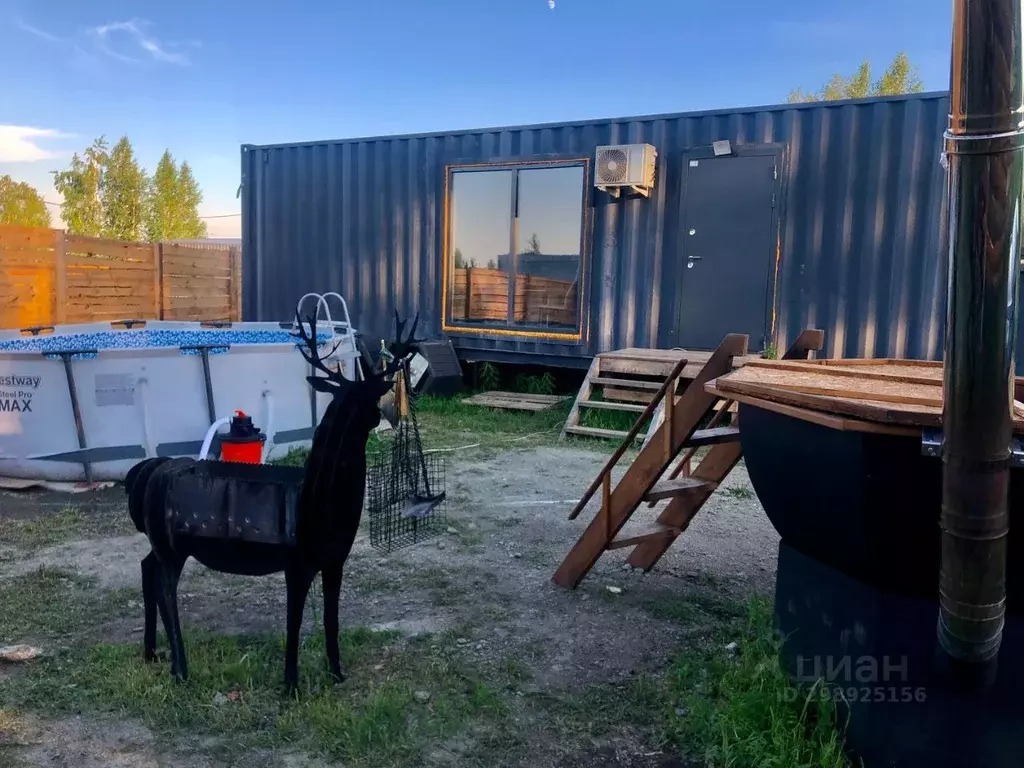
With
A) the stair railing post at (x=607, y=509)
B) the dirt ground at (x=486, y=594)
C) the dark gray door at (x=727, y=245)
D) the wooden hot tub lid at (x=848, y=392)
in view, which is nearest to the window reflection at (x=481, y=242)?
the dark gray door at (x=727, y=245)

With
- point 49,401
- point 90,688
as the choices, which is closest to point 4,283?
point 49,401

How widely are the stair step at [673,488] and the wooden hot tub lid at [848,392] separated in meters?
0.78

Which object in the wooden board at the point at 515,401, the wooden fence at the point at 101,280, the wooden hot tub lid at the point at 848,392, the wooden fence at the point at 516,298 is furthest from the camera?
the wooden fence at the point at 101,280

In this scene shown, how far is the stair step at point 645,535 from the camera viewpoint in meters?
3.64

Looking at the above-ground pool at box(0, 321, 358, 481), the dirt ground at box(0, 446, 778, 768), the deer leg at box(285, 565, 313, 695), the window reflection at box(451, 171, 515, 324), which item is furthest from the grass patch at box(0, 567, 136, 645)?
the window reflection at box(451, 171, 515, 324)

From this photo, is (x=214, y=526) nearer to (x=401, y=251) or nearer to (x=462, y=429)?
(x=462, y=429)

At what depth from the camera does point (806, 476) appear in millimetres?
2285

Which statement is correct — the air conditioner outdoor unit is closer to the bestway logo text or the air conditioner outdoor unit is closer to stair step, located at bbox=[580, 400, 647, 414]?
stair step, located at bbox=[580, 400, 647, 414]

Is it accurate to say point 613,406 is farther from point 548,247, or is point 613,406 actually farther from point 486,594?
point 486,594

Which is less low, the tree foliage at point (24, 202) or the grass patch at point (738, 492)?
the tree foliage at point (24, 202)

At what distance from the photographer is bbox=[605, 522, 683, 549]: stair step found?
3.64m

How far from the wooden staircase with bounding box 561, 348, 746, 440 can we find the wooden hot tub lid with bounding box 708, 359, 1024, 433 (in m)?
4.23

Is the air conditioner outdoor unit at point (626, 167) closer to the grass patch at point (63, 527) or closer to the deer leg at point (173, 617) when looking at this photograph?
the grass patch at point (63, 527)

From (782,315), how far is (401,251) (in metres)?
4.71
